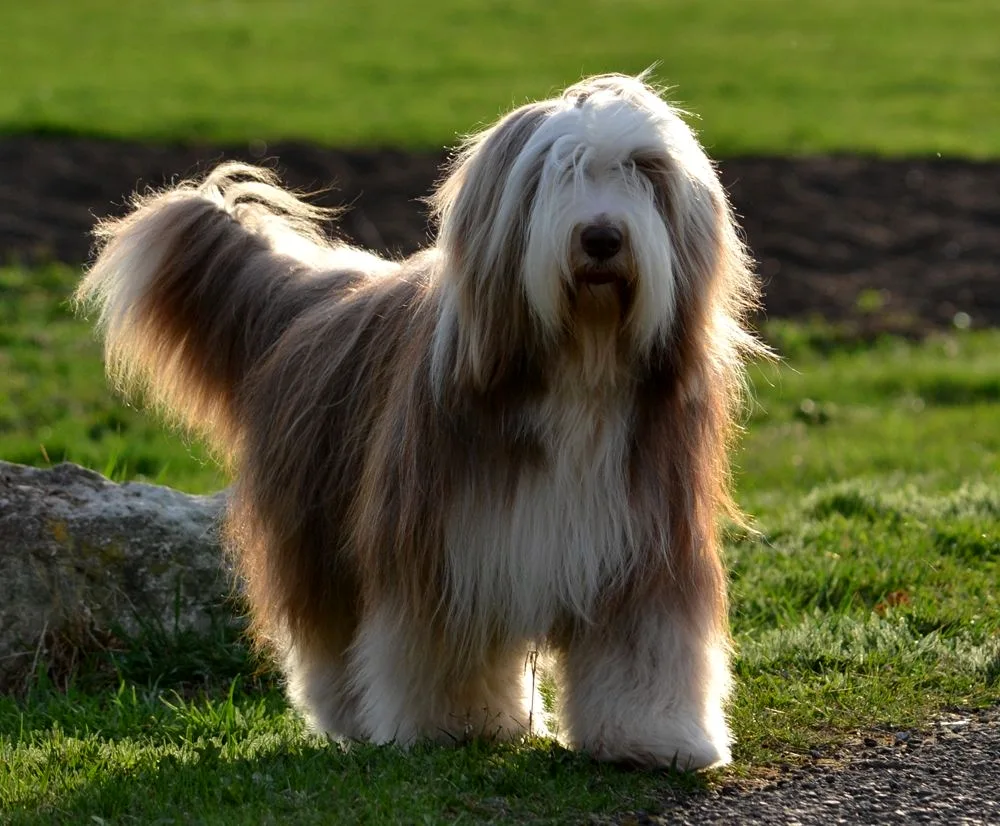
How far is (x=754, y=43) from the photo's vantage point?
25.1m

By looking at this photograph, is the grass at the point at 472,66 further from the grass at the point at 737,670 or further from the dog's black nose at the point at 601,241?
the dog's black nose at the point at 601,241

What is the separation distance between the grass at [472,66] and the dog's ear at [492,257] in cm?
979

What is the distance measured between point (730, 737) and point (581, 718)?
0.44 metres

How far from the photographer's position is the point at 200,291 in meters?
5.83

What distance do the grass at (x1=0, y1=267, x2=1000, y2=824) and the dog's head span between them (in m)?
1.11

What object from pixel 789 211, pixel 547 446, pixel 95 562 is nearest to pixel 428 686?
pixel 547 446

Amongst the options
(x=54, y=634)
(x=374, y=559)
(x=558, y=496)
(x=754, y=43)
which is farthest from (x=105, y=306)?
(x=754, y=43)

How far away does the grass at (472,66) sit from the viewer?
17.8m

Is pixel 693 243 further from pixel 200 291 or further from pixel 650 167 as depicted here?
pixel 200 291

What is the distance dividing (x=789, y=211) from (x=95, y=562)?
985cm

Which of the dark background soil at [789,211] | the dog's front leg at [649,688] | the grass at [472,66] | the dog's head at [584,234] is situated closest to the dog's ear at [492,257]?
the dog's head at [584,234]

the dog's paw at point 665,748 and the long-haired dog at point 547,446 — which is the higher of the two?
the long-haired dog at point 547,446

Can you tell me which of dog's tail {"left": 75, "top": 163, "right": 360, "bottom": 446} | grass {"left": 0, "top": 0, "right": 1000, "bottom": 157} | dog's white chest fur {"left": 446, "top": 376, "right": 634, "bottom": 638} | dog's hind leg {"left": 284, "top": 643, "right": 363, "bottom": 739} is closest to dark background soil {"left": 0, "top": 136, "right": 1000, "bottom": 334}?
grass {"left": 0, "top": 0, "right": 1000, "bottom": 157}

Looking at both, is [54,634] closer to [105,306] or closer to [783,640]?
[105,306]
